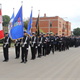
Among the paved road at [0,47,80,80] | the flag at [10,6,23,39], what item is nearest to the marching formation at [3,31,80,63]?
the flag at [10,6,23,39]

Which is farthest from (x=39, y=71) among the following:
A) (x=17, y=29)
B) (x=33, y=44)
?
(x=17, y=29)

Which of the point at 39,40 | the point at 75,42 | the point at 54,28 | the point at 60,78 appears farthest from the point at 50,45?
the point at 54,28

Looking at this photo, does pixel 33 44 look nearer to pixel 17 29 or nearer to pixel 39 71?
pixel 17 29

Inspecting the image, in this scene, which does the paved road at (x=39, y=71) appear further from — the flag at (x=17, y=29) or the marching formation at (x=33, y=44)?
the flag at (x=17, y=29)

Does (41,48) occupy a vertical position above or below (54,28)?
below

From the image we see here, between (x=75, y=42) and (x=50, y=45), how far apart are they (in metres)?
9.44

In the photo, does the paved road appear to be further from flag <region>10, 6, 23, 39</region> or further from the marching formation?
flag <region>10, 6, 23, 39</region>

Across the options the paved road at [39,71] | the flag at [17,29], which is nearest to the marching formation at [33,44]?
the flag at [17,29]

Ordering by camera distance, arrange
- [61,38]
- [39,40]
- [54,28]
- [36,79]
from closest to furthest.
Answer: [36,79] < [39,40] < [61,38] < [54,28]

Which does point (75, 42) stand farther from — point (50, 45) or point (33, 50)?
point (33, 50)

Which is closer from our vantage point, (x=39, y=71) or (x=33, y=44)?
(x=39, y=71)

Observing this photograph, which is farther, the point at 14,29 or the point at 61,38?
the point at 61,38

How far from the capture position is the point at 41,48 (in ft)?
34.5

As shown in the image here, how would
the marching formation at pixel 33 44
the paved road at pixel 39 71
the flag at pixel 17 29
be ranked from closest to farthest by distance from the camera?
the paved road at pixel 39 71 → the marching formation at pixel 33 44 → the flag at pixel 17 29
